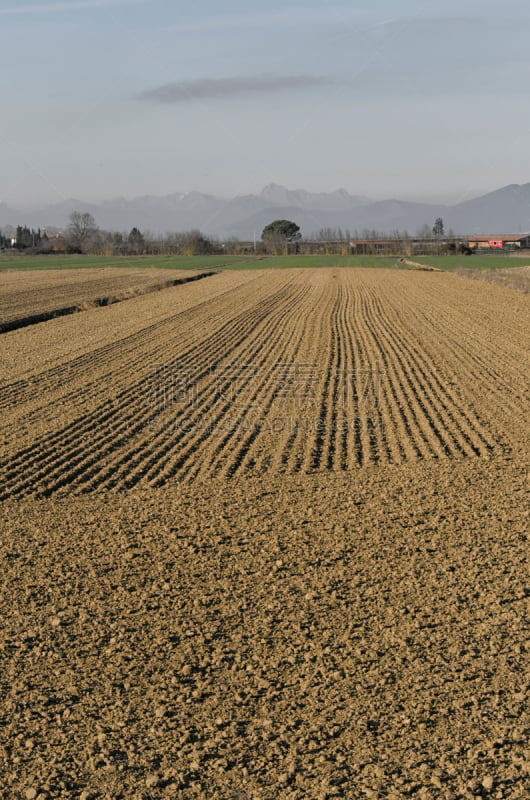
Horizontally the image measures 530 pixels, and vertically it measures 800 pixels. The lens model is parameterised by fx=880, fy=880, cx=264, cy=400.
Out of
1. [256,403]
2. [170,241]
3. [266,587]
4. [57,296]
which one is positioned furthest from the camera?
[170,241]

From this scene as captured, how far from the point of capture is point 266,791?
413 cm

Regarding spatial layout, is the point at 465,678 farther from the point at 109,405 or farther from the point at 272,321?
the point at 272,321

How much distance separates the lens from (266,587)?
6.64 metres

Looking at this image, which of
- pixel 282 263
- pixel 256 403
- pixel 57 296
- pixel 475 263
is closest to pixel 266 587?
pixel 256 403

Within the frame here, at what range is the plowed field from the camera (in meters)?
4.41

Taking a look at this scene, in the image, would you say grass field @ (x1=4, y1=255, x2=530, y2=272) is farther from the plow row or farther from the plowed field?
the plowed field

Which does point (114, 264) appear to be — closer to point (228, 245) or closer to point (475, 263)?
point (475, 263)

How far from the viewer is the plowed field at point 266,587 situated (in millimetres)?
4410

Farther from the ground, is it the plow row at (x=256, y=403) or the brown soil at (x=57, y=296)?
the brown soil at (x=57, y=296)

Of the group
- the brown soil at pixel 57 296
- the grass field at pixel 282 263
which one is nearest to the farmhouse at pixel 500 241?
the grass field at pixel 282 263

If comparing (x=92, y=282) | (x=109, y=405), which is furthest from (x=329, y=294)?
(x=109, y=405)

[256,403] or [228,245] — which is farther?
[228,245]

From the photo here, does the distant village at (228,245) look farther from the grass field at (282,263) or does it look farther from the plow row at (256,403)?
the plow row at (256,403)

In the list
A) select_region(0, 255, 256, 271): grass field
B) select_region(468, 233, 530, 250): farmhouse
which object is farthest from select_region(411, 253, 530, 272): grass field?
select_region(468, 233, 530, 250): farmhouse
